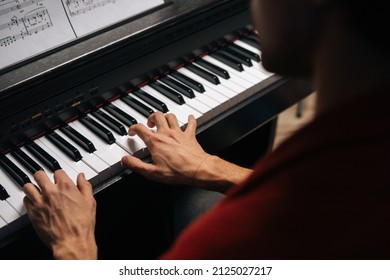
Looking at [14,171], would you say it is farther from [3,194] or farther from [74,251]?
[74,251]

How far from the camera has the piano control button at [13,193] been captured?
1297 mm

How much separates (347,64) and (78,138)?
947mm

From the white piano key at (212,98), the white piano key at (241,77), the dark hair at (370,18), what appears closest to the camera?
the dark hair at (370,18)

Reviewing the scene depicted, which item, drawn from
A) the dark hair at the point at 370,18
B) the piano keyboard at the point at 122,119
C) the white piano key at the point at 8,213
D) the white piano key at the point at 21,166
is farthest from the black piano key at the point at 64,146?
the dark hair at the point at 370,18

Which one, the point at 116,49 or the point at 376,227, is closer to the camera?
the point at 376,227

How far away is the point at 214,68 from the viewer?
1.79m

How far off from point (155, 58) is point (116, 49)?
159mm

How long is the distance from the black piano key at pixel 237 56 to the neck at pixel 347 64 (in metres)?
1.08

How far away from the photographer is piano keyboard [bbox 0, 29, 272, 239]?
1384mm

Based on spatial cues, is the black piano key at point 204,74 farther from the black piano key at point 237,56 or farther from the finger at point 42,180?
the finger at point 42,180

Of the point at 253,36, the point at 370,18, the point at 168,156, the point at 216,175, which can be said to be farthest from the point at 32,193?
the point at 253,36

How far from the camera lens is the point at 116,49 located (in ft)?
5.21
